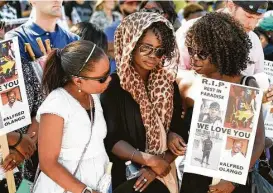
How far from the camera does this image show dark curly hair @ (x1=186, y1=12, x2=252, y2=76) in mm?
3105

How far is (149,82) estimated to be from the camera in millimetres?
3371

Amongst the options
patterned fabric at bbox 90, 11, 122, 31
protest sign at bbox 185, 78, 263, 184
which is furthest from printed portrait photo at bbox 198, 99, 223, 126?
patterned fabric at bbox 90, 11, 122, 31

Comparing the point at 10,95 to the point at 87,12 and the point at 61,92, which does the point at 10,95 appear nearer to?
the point at 61,92

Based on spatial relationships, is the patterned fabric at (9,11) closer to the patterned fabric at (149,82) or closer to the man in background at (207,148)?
the patterned fabric at (149,82)

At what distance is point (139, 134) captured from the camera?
329cm

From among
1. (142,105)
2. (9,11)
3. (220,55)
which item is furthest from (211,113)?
(9,11)

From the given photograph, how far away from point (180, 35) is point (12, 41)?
1.55 meters

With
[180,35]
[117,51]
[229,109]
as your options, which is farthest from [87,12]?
[229,109]

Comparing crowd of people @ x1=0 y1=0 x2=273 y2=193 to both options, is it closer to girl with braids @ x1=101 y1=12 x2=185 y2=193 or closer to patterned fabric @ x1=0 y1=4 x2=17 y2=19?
girl with braids @ x1=101 y1=12 x2=185 y2=193

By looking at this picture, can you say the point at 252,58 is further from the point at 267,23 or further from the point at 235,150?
the point at 267,23

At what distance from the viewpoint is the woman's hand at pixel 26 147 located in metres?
3.18

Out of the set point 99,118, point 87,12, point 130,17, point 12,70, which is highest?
point 130,17

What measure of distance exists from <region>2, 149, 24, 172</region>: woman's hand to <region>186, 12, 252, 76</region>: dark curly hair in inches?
48.8

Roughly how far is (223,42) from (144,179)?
37.1 inches
